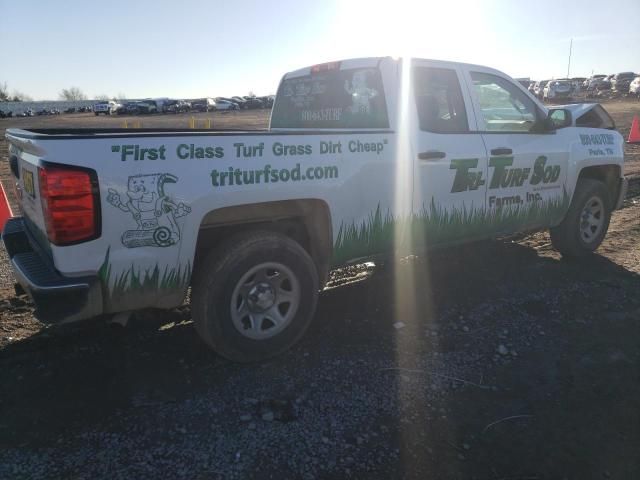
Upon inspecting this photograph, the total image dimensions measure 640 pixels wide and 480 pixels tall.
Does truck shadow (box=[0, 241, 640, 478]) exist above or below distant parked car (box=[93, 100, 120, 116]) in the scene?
below

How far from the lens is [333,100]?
470 centimetres

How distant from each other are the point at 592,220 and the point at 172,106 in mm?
58994

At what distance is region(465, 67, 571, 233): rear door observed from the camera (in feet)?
15.5

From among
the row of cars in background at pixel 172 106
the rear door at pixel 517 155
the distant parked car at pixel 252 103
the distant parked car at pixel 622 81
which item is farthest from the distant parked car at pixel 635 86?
the rear door at pixel 517 155

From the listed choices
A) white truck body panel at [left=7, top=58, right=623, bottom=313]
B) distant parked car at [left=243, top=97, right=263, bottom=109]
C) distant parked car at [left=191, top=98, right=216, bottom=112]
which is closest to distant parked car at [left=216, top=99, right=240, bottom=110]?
distant parked car at [left=191, top=98, right=216, bottom=112]

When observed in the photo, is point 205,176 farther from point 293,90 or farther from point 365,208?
point 293,90

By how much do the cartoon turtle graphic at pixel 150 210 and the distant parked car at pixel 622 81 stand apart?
53.9 m

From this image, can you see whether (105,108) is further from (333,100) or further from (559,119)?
(559,119)

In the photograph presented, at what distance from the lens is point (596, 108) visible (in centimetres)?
627

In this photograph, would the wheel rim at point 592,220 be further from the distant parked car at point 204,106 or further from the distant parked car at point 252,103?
the distant parked car at point 252,103

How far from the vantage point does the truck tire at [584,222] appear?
5.62m

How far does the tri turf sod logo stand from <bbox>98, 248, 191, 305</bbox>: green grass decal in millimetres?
2414

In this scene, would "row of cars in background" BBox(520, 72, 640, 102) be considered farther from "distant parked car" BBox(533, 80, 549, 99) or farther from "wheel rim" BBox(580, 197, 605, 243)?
"wheel rim" BBox(580, 197, 605, 243)

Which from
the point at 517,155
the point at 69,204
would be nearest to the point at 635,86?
the point at 517,155
